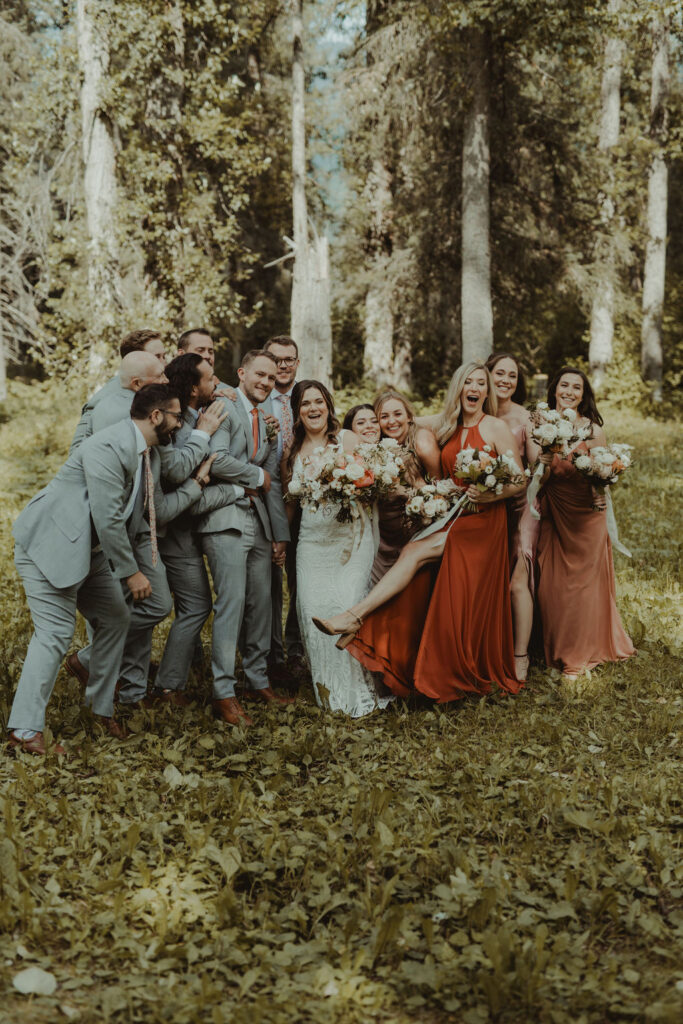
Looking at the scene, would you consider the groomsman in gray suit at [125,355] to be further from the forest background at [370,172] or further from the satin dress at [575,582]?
the forest background at [370,172]

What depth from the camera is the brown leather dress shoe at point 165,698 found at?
6.34m

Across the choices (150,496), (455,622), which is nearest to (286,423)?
(150,496)

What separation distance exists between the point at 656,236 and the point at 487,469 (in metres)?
18.5

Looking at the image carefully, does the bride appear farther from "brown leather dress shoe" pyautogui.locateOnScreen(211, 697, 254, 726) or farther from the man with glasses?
"brown leather dress shoe" pyautogui.locateOnScreen(211, 697, 254, 726)

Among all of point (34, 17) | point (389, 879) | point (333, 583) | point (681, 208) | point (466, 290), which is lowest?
point (389, 879)

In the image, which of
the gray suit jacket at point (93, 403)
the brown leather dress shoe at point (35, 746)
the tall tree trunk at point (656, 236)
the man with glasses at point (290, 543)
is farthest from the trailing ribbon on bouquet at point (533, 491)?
the tall tree trunk at point (656, 236)

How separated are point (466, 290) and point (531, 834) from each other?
14.1 meters

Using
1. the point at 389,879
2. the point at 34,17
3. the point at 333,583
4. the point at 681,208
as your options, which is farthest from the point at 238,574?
the point at 681,208

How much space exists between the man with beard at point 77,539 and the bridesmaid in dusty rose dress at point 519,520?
2.84 meters

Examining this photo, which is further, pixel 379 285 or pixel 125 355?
pixel 379 285

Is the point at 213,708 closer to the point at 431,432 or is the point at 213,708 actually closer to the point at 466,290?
the point at 431,432

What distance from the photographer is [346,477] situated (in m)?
6.29

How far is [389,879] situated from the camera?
4.28 meters

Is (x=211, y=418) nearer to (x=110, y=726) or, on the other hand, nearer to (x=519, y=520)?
(x=110, y=726)
